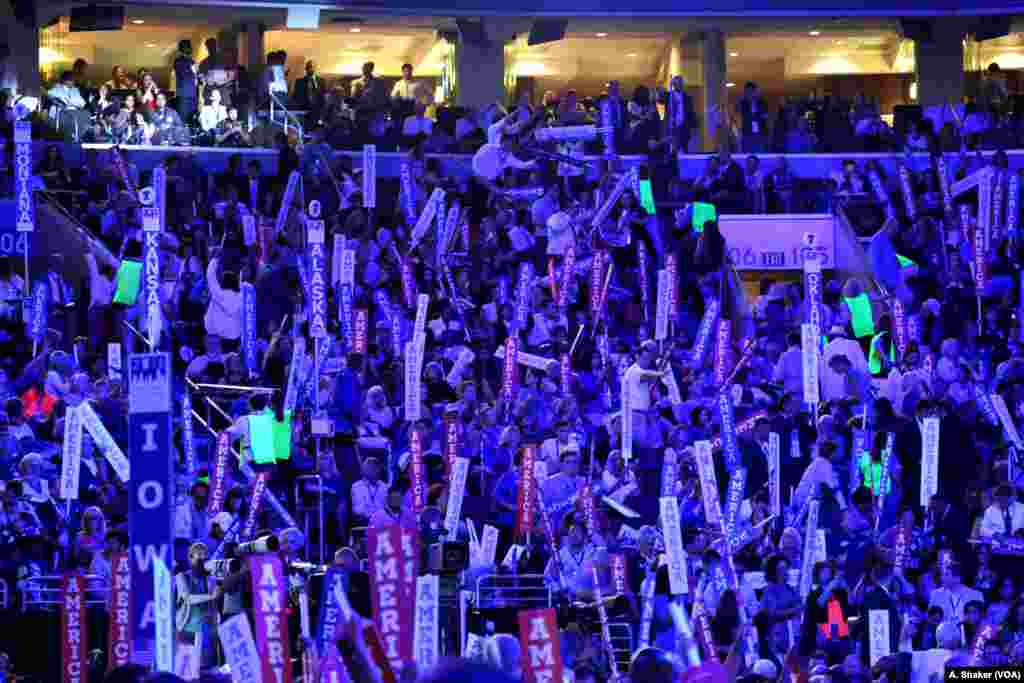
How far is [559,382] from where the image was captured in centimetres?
2208

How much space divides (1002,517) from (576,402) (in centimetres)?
436

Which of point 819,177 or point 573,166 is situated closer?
point 573,166

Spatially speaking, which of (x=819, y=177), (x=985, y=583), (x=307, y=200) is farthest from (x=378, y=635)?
(x=819, y=177)

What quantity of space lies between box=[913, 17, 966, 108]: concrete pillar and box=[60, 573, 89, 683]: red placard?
2316 cm

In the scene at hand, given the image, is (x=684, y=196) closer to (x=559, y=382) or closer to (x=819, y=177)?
(x=819, y=177)

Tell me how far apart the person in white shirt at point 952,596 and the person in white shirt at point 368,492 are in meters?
4.84

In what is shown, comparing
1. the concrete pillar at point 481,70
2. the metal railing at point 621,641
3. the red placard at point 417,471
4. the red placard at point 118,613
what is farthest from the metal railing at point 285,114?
the red placard at point 118,613

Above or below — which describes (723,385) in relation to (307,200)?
below

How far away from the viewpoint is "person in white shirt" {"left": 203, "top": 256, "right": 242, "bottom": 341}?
22734 mm

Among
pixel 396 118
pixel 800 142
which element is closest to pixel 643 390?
pixel 396 118

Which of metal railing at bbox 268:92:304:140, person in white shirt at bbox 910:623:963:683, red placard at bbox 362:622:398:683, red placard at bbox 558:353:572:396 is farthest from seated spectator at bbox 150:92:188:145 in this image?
red placard at bbox 362:622:398:683

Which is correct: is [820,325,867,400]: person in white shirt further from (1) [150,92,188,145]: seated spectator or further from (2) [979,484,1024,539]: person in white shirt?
(1) [150,92,188,145]: seated spectator

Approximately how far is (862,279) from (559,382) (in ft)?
22.5

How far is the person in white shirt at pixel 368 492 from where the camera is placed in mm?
Result: 19547
